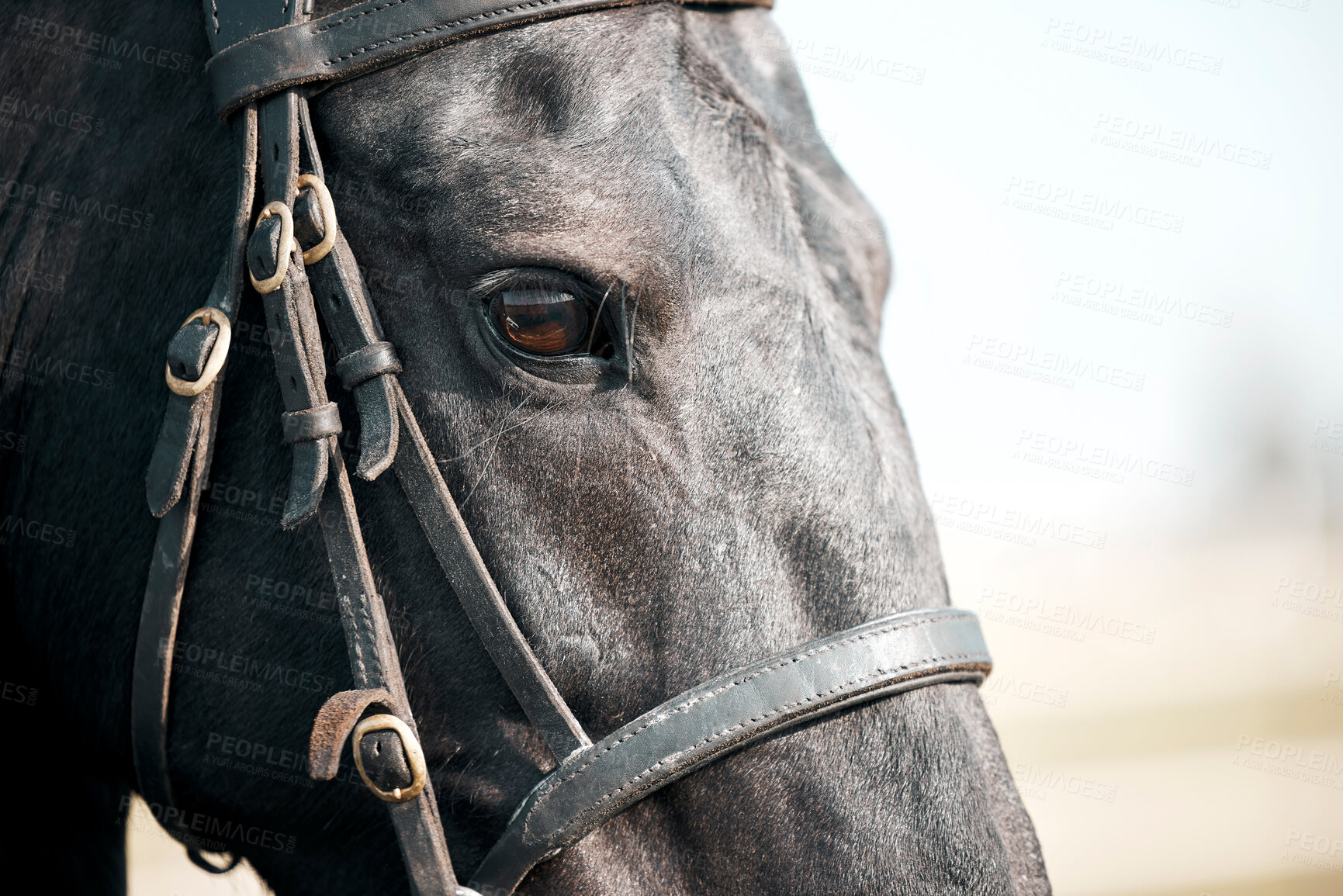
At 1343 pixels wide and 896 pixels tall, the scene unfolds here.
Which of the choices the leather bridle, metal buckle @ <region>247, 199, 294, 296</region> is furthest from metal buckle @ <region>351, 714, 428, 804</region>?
metal buckle @ <region>247, 199, 294, 296</region>

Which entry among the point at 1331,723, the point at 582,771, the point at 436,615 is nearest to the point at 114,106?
the point at 436,615

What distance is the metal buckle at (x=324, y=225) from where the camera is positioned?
160 cm

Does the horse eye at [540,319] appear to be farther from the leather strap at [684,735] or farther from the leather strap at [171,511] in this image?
the leather strap at [684,735]

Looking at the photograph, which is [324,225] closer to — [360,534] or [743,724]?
[360,534]

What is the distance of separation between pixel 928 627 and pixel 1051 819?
1230 centimetres

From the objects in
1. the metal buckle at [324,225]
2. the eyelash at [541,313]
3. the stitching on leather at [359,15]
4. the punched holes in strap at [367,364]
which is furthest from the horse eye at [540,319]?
the stitching on leather at [359,15]

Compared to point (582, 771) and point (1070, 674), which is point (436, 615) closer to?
point (582, 771)

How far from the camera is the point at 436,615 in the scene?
1.60 meters

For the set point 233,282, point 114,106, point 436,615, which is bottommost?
point 436,615

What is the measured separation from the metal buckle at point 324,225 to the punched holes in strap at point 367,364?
0.18m

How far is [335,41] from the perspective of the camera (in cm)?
165

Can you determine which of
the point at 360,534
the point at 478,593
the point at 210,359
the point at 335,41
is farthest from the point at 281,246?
the point at 478,593

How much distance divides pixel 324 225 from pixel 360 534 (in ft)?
1.75

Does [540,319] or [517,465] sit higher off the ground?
[540,319]
